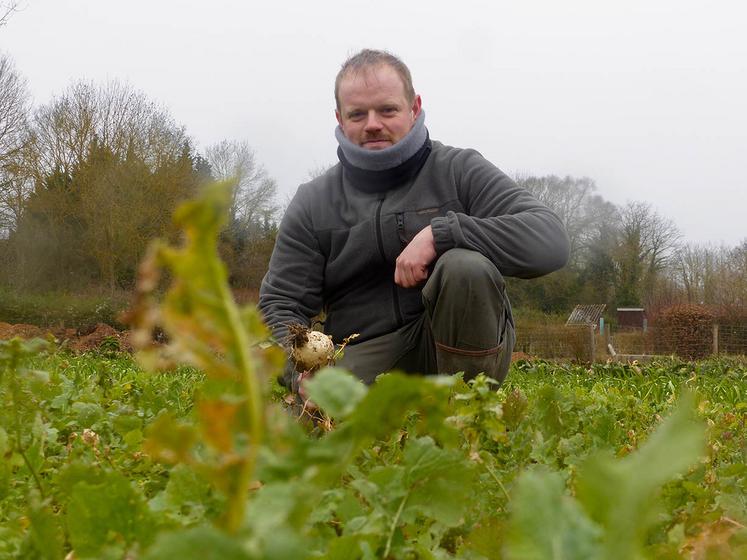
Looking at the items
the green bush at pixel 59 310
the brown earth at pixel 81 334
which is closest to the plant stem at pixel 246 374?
the brown earth at pixel 81 334

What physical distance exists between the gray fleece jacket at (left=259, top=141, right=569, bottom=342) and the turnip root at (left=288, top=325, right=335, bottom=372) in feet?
1.78

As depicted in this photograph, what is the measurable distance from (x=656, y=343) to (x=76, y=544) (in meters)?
19.6

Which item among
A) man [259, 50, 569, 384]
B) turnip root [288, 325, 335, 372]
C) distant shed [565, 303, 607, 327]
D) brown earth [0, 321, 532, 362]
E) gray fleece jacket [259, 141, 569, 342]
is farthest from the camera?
distant shed [565, 303, 607, 327]

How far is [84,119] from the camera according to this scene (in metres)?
26.1

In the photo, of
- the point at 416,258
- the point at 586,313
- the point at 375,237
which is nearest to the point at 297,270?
the point at 375,237

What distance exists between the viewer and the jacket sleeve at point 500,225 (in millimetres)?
2717

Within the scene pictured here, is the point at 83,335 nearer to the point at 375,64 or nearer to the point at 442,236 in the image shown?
the point at 375,64

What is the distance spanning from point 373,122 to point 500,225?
30.8 inches

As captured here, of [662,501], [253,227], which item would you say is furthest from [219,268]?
[253,227]

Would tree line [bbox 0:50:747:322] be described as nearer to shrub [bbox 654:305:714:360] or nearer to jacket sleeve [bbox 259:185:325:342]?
shrub [bbox 654:305:714:360]

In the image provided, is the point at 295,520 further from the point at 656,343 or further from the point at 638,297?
the point at 638,297

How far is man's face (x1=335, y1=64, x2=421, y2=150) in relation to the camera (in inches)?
126

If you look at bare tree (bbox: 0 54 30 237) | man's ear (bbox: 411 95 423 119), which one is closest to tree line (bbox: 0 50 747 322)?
bare tree (bbox: 0 54 30 237)

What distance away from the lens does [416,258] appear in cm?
271
